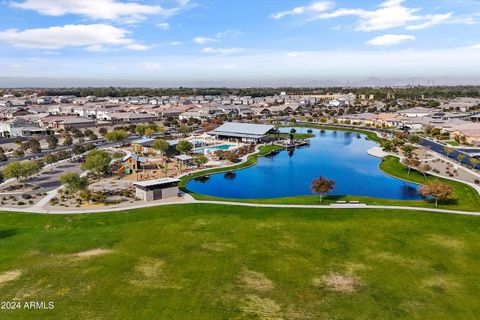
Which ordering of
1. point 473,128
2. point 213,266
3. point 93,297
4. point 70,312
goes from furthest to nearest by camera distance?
1. point 473,128
2. point 213,266
3. point 93,297
4. point 70,312

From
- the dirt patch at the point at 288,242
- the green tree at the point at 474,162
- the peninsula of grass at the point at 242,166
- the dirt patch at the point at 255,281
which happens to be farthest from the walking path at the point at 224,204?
the green tree at the point at 474,162

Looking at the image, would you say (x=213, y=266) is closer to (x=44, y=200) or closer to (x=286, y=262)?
(x=286, y=262)

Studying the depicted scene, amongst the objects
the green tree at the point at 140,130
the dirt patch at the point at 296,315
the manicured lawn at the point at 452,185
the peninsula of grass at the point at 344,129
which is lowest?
the dirt patch at the point at 296,315

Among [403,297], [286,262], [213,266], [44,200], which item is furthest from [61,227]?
[403,297]

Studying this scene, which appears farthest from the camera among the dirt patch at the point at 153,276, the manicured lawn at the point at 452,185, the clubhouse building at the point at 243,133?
the clubhouse building at the point at 243,133

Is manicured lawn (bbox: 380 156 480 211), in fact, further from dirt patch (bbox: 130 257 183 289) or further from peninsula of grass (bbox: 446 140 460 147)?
dirt patch (bbox: 130 257 183 289)

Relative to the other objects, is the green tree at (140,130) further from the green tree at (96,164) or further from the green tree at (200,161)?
the green tree at (96,164)

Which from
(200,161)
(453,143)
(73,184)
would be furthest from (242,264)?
(453,143)

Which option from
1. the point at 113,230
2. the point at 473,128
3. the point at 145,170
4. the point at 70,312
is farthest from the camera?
the point at 473,128
